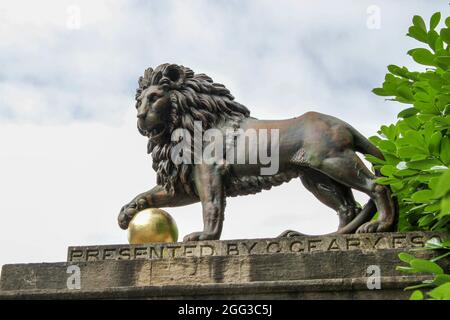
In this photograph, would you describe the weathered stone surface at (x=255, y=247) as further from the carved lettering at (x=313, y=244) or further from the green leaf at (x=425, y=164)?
the green leaf at (x=425, y=164)

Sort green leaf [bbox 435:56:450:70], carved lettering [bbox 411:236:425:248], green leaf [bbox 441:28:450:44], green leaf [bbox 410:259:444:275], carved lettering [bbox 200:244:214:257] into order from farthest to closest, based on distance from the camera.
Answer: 1. carved lettering [bbox 200:244:214:257]
2. carved lettering [bbox 411:236:425:248]
3. green leaf [bbox 441:28:450:44]
4. green leaf [bbox 435:56:450:70]
5. green leaf [bbox 410:259:444:275]

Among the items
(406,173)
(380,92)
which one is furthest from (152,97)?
(406,173)

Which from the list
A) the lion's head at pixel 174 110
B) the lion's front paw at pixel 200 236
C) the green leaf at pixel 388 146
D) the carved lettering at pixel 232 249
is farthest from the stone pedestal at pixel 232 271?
the lion's head at pixel 174 110

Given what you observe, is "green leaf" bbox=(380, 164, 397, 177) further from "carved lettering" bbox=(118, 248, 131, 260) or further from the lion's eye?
the lion's eye

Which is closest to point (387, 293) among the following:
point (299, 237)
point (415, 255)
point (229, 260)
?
point (415, 255)

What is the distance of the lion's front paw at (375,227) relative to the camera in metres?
6.89

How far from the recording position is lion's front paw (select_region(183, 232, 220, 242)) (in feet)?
23.2

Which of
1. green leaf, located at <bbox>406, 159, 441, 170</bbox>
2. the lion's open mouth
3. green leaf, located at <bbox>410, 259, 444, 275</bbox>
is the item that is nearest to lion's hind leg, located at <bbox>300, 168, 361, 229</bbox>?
the lion's open mouth

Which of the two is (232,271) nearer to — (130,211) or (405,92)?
(130,211)

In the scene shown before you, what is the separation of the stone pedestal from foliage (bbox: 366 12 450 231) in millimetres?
659

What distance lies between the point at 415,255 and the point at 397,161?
3.17 ft

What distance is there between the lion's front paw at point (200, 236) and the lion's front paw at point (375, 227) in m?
1.59

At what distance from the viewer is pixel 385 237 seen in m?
6.66

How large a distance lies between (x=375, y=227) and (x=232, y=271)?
5.33ft
